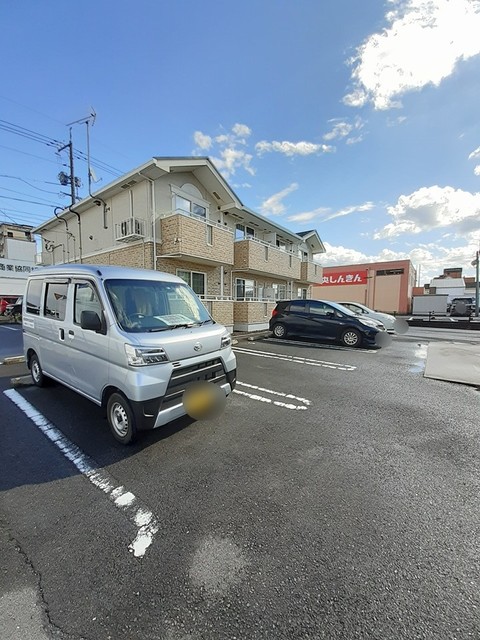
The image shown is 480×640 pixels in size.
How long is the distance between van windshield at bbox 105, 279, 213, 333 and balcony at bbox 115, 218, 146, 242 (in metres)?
6.24

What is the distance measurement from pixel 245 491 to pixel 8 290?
27081mm

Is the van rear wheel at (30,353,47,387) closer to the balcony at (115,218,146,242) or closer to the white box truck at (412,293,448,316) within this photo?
the balcony at (115,218,146,242)

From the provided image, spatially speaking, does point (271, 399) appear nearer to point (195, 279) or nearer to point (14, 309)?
point (195, 279)

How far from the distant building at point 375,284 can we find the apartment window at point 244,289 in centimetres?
1850

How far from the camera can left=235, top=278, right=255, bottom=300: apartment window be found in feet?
46.7

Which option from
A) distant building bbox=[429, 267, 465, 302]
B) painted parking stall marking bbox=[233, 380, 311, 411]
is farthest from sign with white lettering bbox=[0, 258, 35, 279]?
distant building bbox=[429, 267, 465, 302]

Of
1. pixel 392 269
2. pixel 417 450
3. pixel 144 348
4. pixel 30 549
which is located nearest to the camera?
pixel 30 549

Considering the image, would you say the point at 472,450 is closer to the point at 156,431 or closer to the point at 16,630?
the point at 156,431

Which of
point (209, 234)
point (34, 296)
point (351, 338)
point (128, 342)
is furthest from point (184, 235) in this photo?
point (128, 342)

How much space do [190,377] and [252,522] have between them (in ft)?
5.03

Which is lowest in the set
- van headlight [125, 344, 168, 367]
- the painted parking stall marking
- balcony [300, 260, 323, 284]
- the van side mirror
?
the painted parking stall marking

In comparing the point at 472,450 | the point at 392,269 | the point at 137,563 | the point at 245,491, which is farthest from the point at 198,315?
the point at 392,269

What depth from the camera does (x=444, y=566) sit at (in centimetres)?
172

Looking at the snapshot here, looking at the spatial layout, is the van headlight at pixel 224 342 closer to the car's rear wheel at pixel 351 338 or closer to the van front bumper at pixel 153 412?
the van front bumper at pixel 153 412
